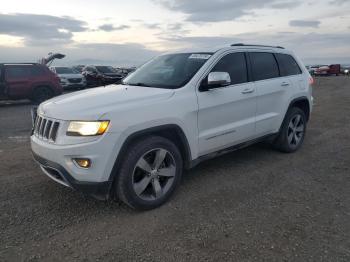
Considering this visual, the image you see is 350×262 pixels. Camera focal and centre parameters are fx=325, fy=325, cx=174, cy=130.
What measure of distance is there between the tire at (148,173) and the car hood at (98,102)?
0.44 metres

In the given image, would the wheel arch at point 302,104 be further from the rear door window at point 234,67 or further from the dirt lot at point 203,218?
the rear door window at point 234,67

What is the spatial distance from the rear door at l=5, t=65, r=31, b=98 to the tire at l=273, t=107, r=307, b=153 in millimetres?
10588

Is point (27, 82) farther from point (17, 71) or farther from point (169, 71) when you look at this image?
point (169, 71)

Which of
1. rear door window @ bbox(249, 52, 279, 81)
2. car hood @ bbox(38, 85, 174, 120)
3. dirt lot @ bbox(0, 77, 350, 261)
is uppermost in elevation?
rear door window @ bbox(249, 52, 279, 81)

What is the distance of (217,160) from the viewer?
5.24m

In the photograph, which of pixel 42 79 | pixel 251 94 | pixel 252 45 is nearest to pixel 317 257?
pixel 251 94

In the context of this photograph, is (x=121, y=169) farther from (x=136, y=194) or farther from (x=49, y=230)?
(x=49, y=230)

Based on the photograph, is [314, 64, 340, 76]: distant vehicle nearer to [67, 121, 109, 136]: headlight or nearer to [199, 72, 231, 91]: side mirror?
[199, 72, 231, 91]: side mirror

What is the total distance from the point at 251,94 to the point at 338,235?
2210 millimetres

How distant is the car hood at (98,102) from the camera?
3.21 m

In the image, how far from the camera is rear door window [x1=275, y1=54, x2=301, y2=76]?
542cm

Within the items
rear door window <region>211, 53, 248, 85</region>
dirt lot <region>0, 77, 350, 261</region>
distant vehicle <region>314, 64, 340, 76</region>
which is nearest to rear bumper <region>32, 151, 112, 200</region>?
dirt lot <region>0, 77, 350, 261</region>

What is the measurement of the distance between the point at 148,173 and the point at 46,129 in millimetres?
1182

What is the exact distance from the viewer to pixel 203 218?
3396 mm
